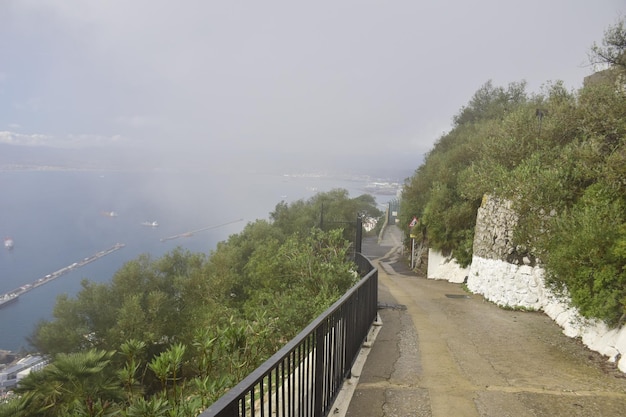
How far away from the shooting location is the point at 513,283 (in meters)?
10.8

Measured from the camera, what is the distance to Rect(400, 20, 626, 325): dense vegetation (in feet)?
20.1

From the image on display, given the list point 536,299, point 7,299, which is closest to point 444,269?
point 536,299

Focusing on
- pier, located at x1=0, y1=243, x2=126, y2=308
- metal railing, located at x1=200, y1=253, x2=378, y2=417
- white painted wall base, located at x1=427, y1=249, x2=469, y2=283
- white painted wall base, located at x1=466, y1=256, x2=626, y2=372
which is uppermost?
metal railing, located at x1=200, y1=253, x2=378, y2=417

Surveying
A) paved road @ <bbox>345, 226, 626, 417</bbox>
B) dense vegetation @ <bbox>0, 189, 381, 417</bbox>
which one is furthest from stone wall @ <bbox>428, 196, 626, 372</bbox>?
dense vegetation @ <bbox>0, 189, 381, 417</bbox>

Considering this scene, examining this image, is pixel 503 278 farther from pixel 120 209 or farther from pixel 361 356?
pixel 120 209

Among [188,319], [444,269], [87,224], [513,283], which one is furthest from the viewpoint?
[87,224]

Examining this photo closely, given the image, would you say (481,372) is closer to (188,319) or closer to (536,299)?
(536,299)

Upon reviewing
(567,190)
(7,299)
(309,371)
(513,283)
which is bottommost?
(7,299)

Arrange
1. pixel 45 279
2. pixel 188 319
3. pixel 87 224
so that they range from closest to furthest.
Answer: pixel 188 319, pixel 45 279, pixel 87 224

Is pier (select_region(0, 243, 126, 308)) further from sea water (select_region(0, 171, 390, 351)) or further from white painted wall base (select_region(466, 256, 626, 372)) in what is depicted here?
white painted wall base (select_region(466, 256, 626, 372))

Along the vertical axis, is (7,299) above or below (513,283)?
below

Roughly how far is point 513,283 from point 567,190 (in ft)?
9.34

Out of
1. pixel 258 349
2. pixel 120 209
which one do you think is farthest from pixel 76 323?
pixel 120 209

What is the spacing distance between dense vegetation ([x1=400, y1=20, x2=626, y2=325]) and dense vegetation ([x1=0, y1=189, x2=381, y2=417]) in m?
4.39
